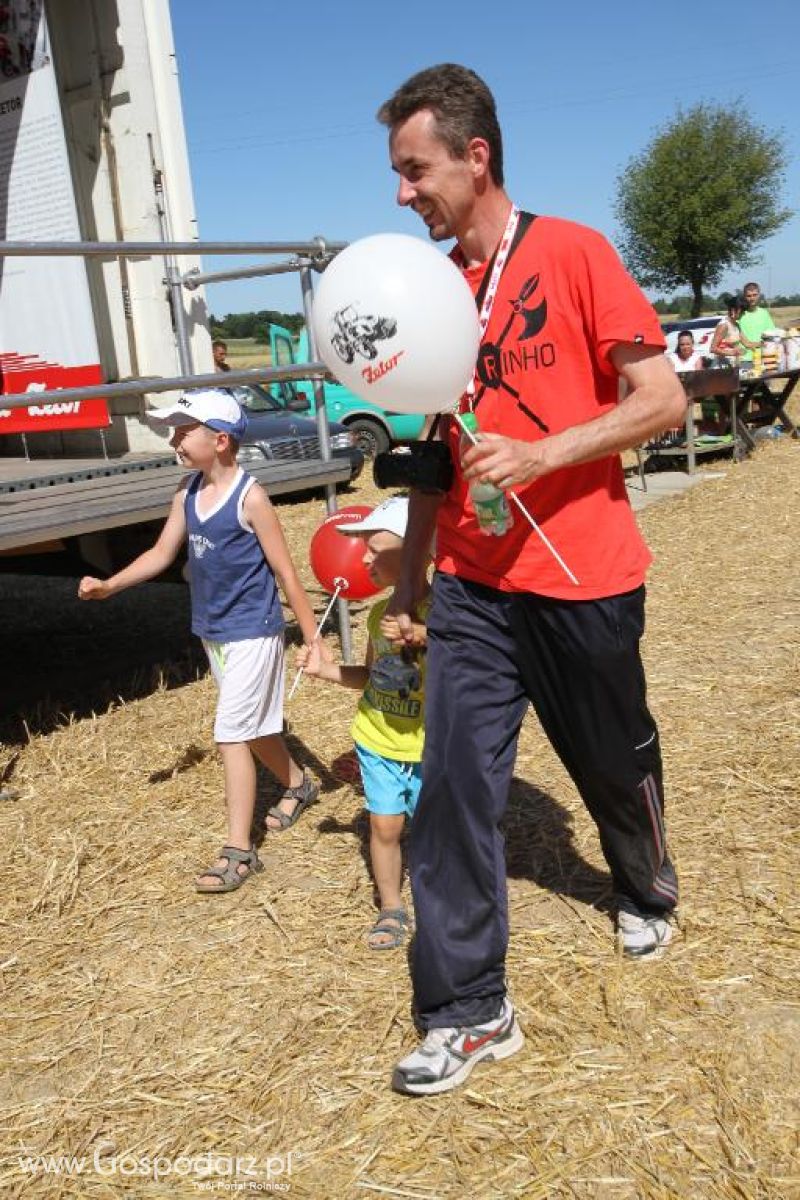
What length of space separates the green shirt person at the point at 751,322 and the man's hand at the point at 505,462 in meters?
13.2

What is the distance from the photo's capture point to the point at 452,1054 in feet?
8.73

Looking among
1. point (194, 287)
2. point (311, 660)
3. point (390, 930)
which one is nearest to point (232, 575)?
point (311, 660)

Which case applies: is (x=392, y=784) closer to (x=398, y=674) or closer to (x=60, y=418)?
(x=398, y=674)

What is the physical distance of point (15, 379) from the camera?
7699 millimetres

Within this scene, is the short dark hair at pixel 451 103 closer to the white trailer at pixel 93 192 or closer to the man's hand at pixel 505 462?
the man's hand at pixel 505 462

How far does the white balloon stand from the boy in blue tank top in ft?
4.40

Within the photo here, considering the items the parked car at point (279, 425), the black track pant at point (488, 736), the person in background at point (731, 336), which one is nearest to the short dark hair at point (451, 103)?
the black track pant at point (488, 736)

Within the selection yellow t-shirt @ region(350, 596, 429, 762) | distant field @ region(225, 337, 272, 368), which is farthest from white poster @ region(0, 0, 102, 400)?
distant field @ region(225, 337, 272, 368)

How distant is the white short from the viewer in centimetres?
392

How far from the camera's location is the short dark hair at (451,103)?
2.51 m

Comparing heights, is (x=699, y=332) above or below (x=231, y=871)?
above

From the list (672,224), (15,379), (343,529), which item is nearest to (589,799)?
(343,529)

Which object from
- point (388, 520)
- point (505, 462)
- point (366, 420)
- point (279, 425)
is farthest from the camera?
point (366, 420)

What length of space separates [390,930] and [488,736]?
0.89 metres
